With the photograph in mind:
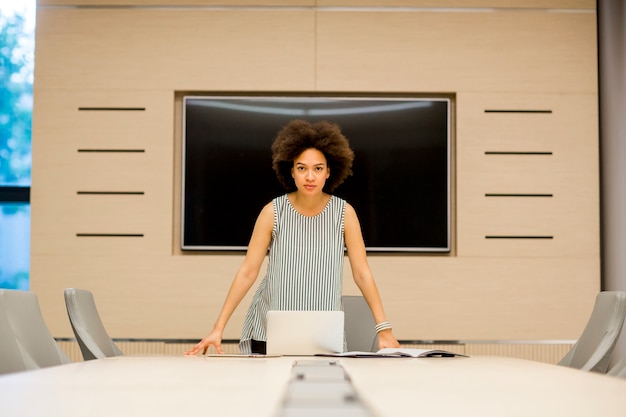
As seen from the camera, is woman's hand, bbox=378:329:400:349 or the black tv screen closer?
woman's hand, bbox=378:329:400:349

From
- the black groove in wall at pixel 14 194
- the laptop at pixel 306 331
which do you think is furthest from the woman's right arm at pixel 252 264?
the black groove in wall at pixel 14 194

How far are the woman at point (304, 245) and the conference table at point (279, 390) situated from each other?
988mm

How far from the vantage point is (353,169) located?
19.5 ft

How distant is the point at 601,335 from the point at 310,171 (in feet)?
3.85

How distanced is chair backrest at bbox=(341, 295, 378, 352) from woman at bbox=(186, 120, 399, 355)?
474 mm

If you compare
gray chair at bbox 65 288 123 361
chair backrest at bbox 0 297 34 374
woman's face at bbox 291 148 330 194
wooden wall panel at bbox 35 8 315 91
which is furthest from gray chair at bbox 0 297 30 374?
wooden wall panel at bbox 35 8 315 91

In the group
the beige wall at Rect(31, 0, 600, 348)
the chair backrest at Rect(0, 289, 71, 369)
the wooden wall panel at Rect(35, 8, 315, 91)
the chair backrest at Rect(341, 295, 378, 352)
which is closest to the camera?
the chair backrest at Rect(0, 289, 71, 369)

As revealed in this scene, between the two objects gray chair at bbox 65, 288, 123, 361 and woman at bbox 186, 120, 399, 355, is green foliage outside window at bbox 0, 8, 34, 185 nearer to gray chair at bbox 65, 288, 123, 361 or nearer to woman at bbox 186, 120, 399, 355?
gray chair at bbox 65, 288, 123, 361

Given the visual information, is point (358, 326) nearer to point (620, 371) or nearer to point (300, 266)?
point (300, 266)

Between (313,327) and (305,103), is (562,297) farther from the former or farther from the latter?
(313,327)

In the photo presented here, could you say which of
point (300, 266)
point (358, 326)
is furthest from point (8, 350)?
point (358, 326)

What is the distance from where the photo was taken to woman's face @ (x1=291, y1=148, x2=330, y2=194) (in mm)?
3326

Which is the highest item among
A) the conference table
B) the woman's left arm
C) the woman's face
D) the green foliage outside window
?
the green foliage outside window

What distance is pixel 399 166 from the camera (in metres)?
5.92
